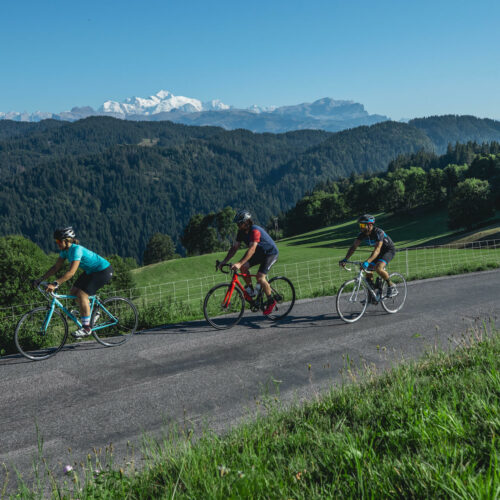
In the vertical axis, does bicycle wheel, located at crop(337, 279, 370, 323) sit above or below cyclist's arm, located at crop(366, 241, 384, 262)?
below

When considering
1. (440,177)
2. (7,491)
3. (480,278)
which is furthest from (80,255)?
(440,177)

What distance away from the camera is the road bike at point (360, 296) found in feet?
32.5

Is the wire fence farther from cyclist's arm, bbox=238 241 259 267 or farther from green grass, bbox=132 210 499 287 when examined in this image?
green grass, bbox=132 210 499 287

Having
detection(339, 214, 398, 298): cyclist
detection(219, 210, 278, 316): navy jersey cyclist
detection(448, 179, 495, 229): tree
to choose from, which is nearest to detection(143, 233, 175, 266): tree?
detection(448, 179, 495, 229): tree

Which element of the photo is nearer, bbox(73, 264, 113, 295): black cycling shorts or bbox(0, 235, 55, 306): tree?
bbox(73, 264, 113, 295): black cycling shorts

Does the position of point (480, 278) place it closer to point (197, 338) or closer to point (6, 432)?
point (197, 338)

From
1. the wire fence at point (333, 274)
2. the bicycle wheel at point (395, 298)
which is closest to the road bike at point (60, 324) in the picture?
the wire fence at point (333, 274)

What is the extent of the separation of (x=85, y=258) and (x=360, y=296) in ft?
19.9

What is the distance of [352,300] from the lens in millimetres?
10031

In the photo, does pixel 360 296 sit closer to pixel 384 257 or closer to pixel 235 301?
pixel 384 257

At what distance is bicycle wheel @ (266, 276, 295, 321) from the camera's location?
1017 centimetres

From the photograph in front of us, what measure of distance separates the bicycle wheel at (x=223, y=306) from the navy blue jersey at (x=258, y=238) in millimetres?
1049

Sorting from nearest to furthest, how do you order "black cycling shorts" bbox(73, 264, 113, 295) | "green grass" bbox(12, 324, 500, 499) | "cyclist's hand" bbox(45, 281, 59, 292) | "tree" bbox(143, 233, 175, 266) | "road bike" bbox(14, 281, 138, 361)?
1. "green grass" bbox(12, 324, 500, 499)
2. "cyclist's hand" bbox(45, 281, 59, 292)
3. "road bike" bbox(14, 281, 138, 361)
4. "black cycling shorts" bbox(73, 264, 113, 295)
5. "tree" bbox(143, 233, 175, 266)

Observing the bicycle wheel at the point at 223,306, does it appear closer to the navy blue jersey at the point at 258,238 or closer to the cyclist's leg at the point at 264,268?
the cyclist's leg at the point at 264,268
